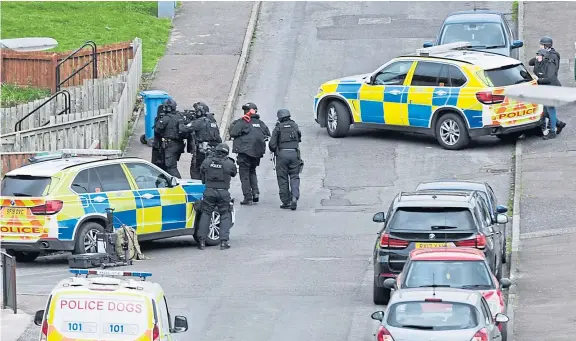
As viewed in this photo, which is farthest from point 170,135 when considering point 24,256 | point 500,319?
point 500,319

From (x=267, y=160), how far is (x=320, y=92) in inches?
78.2

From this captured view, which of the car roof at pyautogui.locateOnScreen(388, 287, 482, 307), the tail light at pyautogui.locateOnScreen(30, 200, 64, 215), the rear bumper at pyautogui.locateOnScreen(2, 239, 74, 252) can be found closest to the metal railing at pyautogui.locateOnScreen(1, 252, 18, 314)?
the rear bumper at pyautogui.locateOnScreen(2, 239, 74, 252)

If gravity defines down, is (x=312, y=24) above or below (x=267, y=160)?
above

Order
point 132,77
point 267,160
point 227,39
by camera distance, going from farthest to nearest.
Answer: point 227,39 < point 132,77 < point 267,160

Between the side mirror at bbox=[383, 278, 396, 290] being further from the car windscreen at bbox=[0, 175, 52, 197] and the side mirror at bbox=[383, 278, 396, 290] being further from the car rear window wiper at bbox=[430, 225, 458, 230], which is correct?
the car windscreen at bbox=[0, 175, 52, 197]

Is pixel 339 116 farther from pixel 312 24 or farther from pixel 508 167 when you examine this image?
pixel 312 24

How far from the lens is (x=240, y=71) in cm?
3155

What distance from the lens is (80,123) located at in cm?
2628

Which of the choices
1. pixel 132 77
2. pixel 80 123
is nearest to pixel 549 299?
pixel 80 123

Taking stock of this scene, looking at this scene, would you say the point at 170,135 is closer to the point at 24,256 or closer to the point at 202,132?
the point at 202,132

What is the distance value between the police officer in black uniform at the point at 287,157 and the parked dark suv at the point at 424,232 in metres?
6.09

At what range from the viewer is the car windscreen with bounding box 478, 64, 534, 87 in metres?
25.6

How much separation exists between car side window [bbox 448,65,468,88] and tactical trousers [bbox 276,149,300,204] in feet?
14.2

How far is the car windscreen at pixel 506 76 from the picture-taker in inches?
1006
